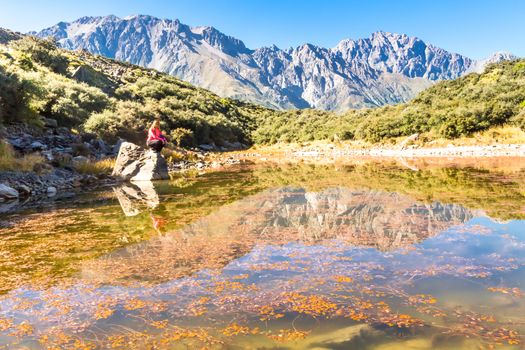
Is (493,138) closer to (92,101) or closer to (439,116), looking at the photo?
(439,116)

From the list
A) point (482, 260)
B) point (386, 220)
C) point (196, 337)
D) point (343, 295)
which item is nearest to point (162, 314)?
point (196, 337)

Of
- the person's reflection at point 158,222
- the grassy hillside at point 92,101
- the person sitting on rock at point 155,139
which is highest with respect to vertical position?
the grassy hillside at point 92,101

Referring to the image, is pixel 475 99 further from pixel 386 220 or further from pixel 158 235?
pixel 158 235

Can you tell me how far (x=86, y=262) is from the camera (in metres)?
7.84

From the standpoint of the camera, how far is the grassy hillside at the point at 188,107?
31453 mm

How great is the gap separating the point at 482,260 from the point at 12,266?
9.11m

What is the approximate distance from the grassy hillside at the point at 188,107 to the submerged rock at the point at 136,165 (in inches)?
270

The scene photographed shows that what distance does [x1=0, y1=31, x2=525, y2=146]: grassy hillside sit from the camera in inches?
1238

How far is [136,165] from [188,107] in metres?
49.8

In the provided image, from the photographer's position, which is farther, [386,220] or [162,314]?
[386,220]

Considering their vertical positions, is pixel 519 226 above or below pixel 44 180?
below

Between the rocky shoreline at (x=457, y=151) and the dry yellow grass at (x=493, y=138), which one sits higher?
the dry yellow grass at (x=493, y=138)

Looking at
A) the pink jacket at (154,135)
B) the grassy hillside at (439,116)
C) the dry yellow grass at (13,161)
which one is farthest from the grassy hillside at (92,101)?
the grassy hillside at (439,116)

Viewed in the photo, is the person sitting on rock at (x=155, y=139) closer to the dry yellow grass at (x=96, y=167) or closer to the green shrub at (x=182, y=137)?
the dry yellow grass at (x=96, y=167)
